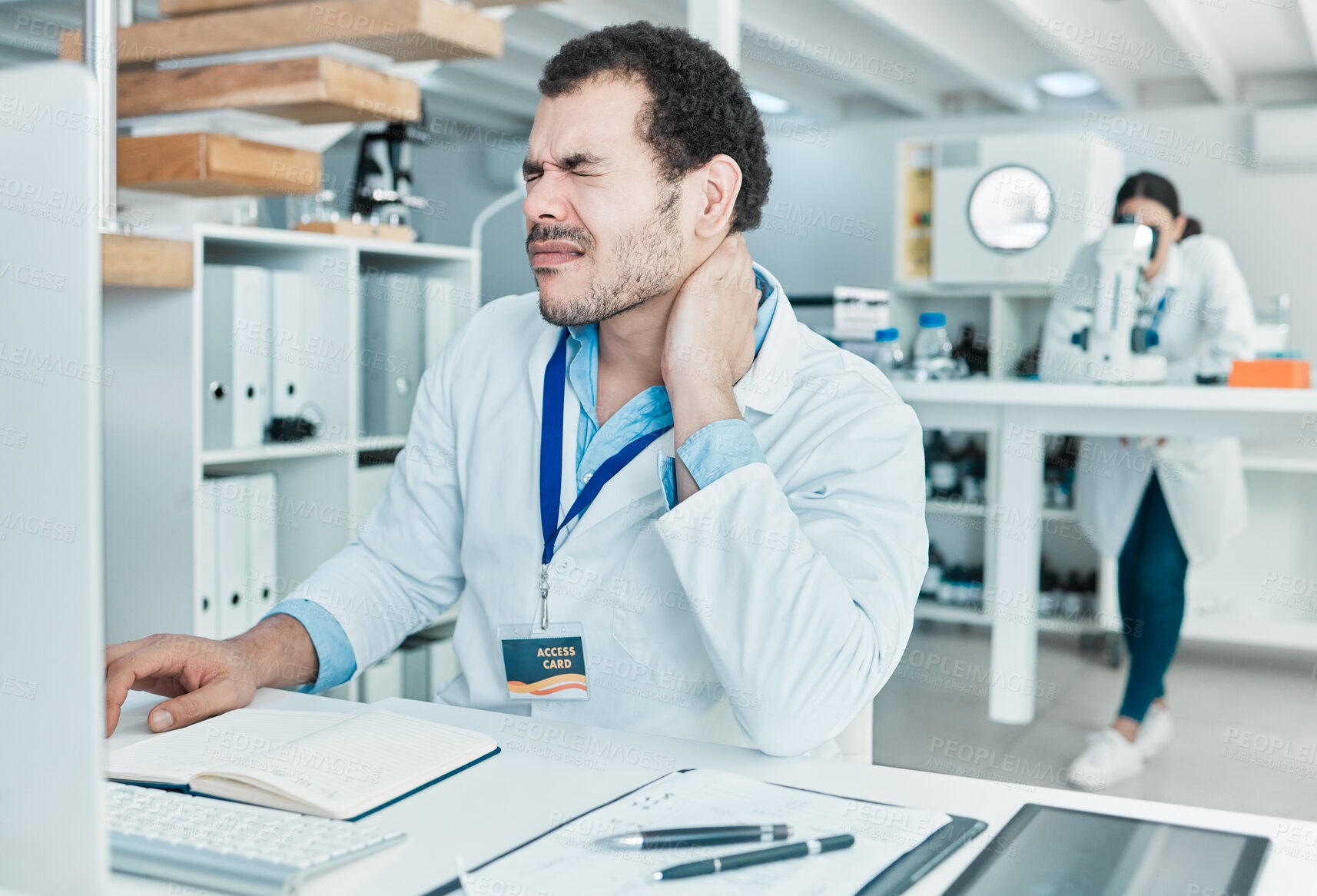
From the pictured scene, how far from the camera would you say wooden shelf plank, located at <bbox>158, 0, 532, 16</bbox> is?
240 cm

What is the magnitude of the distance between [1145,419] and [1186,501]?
0.80 meters

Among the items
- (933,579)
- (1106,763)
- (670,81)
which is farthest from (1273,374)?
(933,579)

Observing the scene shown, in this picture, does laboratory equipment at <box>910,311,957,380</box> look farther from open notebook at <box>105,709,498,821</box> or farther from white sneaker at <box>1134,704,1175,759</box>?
open notebook at <box>105,709,498,821</box>

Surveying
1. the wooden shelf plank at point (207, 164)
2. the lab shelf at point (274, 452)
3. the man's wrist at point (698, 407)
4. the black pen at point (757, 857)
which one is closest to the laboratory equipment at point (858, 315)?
the lab shelf at point (274, 452)

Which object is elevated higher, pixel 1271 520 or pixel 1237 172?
pixel 1237 172

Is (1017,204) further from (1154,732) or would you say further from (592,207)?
(592,207)

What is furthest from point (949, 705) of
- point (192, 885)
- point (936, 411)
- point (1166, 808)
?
point (192, 885)

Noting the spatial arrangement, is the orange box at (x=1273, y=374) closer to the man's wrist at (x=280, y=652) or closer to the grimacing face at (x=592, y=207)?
the grimacing face at (x=592, y=207)

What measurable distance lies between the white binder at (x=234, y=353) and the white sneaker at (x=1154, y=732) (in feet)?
7.93

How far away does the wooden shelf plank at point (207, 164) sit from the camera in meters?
2.17

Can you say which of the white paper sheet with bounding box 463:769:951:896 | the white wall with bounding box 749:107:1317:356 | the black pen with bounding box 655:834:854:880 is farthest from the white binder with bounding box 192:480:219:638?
the white wall with bounding box 749:107:1317:356

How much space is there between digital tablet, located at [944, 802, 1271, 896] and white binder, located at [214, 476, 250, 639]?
1949 millimetres

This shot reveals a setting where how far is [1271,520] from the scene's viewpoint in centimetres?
468

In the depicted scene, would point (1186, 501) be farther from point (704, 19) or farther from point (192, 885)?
point (192, 885)
